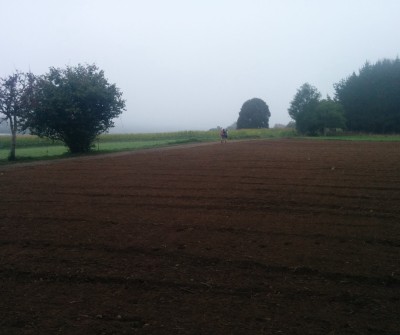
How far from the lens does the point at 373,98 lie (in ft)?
185

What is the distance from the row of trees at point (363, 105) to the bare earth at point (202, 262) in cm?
4855

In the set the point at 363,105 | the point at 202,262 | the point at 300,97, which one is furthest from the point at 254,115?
the point at 202,262

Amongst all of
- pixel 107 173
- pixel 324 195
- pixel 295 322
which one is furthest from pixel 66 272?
pixel 107 173

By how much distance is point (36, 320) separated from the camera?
3.29 m

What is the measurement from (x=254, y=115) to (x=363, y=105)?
3393 centimetres

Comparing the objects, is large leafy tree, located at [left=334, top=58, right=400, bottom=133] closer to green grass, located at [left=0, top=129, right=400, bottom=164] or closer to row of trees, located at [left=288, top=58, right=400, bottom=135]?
A: row of trees, located at [left=288, top=58, right=400, bottom=135]

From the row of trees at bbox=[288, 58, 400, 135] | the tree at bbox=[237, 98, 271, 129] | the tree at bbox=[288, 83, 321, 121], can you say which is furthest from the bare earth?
the tree at bbox=[237, 98, 271, 129]

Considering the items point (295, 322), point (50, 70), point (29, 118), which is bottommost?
point (295, 322)

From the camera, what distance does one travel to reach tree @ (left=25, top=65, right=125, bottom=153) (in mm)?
22734

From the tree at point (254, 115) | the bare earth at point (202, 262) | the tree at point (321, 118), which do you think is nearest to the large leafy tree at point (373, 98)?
the tree at point (321, 118)

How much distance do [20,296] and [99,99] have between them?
72.9 feet

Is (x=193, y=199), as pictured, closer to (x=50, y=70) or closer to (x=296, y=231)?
(x=296, y=231)

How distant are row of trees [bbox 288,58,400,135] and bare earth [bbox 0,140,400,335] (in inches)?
1911

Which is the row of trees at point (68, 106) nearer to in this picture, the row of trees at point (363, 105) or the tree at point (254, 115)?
the row of trees at point (363, 105)
